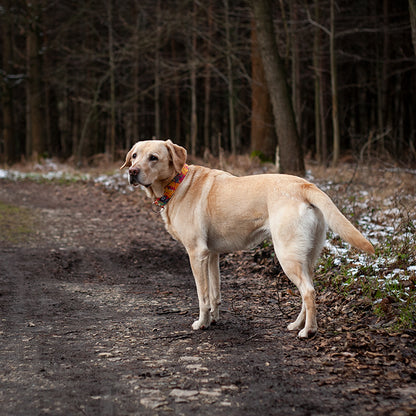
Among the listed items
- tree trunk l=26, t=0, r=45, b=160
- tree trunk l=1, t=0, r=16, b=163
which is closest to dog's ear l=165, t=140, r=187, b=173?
tree trunk l=26, t=0, r=45, b=160

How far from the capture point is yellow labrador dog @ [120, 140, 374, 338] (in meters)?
4.21

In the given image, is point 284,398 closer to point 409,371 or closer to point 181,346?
point 409,371

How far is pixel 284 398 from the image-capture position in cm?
315

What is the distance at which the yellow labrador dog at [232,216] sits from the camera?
13.8ft

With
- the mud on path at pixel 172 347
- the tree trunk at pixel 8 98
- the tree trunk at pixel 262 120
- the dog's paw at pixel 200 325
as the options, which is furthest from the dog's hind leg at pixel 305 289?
the tree trunk at pixel 8 98

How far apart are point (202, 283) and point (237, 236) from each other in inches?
21.2

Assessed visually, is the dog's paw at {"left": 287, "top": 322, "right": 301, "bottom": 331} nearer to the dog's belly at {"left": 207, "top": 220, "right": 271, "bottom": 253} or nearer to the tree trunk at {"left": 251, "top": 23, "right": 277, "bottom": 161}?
the dog's belly at {"left": 207, "top": 220, "right": 271, "bottom": 253}

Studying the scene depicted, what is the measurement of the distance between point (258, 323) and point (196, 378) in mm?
1468

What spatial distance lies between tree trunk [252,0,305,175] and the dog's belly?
690 centimetres

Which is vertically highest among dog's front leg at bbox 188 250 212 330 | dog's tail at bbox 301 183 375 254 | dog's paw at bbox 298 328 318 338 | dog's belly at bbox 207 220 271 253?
dog's tail at bbox 301 183 375 254

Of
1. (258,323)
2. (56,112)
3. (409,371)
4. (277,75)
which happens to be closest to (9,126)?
(56,112)

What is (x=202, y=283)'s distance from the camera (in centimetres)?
468

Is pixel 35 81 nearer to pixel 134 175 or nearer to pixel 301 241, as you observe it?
pixel 134 175

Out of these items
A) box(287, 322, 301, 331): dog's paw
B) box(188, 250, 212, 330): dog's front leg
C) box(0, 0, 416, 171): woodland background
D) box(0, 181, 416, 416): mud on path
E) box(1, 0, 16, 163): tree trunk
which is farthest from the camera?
box(1, 0, 16, 163): tree trunk
